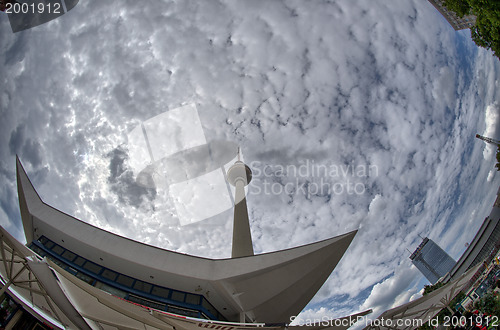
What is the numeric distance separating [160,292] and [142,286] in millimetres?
1173

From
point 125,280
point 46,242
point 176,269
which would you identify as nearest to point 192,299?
point 176,269

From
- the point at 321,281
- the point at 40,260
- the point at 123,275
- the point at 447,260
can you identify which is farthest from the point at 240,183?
the point at 447,260

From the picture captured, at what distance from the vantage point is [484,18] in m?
11.6

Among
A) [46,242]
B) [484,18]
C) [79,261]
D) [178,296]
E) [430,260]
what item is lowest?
[79,261]

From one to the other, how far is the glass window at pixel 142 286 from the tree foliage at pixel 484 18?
2294cm

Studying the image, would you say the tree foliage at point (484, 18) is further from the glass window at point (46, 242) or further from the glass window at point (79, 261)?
the glass window at point (46, 242)

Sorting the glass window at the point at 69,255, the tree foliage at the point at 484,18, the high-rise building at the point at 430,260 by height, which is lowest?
the glass window at the point at 69,255

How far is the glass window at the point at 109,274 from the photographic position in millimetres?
14312

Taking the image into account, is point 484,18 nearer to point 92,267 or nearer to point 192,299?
point 192,299

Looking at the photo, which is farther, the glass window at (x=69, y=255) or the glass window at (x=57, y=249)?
the glass window at (x=57, y=249)

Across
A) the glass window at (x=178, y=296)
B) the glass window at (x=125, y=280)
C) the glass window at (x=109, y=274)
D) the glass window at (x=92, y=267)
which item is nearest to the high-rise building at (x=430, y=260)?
the glass window at (x=178, y=296)

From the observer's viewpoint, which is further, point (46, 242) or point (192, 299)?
point (46, 242)

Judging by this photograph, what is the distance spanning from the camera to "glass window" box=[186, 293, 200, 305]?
563 inches

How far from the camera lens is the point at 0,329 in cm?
754
